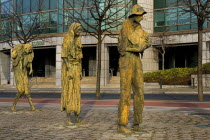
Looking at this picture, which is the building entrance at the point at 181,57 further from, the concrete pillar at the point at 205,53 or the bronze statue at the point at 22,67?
the bronze statue at the point at 22,67

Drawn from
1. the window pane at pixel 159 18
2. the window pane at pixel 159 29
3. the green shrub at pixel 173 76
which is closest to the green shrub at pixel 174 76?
the green shrub at pixel 173 76

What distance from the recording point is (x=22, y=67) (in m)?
11.9

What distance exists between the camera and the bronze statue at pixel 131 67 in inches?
266

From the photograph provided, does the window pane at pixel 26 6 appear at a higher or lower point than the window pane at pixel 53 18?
higher

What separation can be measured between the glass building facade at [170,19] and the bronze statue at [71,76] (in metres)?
25.7

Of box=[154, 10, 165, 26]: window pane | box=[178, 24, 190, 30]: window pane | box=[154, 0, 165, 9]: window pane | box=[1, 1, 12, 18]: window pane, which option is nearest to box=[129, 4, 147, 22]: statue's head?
box=[1, 1, 12, 18]: window pane

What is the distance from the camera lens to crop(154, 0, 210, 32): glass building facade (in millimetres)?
33469

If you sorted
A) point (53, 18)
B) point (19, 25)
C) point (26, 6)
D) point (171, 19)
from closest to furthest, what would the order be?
point (19, 25) → point (171, 19) → point (53, 18) → point (26, 6)

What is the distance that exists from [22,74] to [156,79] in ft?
67.1

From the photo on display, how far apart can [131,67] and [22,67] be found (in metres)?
6.05

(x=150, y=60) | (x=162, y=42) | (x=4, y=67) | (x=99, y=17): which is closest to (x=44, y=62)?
(x=4, y=67)

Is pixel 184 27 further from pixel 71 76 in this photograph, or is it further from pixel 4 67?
pixel 71 76

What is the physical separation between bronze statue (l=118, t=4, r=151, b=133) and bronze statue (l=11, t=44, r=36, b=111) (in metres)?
5.69

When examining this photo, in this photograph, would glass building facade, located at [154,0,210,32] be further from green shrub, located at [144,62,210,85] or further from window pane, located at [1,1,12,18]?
window pane, located at [1,1,12,18]
